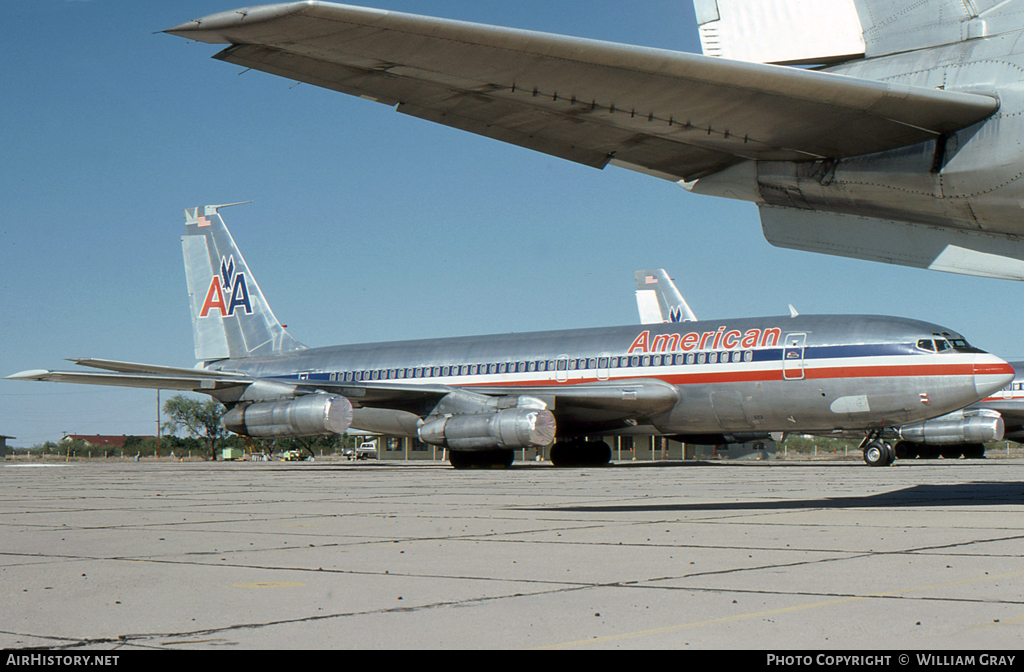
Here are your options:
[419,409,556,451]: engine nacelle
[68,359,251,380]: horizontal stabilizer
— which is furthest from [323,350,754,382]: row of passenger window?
[68,359,251,380]: horizontal stabilizer

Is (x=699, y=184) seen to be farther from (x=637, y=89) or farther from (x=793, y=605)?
(x=793, y=605)

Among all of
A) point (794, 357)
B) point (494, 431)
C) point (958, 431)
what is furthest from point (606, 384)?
point (958, 431)

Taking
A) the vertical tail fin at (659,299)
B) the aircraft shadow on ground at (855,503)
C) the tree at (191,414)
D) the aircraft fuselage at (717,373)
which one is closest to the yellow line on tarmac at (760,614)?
the aircraft shadow on ground at (855,503)

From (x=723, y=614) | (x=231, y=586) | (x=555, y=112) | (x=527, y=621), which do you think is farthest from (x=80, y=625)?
(x=555, y=112)

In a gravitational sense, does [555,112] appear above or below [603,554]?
above

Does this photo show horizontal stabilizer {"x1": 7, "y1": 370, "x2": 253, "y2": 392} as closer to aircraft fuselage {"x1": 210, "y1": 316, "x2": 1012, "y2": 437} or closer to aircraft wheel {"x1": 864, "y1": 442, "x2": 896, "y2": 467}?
aircraft fuselage {"x1": 210, "y1": 316, "x2": 1012, "y2": 437}

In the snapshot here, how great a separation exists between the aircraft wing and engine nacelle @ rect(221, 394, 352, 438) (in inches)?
643

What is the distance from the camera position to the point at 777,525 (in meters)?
7.70

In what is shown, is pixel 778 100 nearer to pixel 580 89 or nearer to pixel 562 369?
pixel 580 89

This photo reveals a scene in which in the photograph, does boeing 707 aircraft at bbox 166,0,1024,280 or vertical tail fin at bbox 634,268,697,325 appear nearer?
boeing 707 aircraft at bbox 166,0,1024,280

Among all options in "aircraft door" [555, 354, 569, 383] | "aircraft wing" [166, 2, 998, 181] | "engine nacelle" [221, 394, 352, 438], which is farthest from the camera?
"aircraft door" [555, 354, 569, 383]

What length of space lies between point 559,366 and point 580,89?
752 inches

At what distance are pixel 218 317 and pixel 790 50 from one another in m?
27.4

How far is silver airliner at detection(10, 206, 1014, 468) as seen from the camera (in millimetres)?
20031
